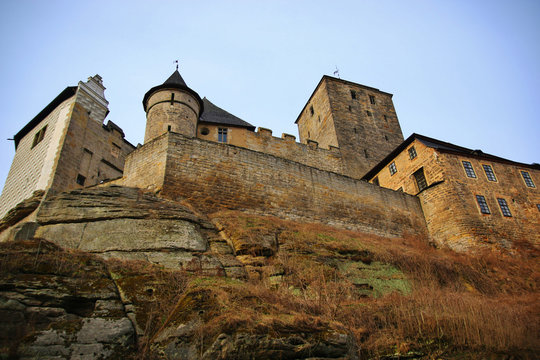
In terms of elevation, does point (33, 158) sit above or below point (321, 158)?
below

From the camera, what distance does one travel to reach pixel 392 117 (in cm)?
3484

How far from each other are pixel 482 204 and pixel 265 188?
12.6 m

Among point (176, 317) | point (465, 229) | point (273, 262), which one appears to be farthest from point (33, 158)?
point (465, 229)

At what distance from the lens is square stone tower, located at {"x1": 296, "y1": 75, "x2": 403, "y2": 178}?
30.0 m

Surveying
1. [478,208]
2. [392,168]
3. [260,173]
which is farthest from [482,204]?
[260,173]

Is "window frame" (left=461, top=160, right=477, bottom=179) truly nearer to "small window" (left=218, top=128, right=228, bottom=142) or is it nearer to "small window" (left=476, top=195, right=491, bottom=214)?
"small window" (left=476, top=195, right=491, bottom=214)

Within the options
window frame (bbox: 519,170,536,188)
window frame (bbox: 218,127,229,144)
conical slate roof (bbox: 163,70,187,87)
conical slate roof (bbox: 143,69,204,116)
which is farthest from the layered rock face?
window frame (bbox: 519,170,536,188)

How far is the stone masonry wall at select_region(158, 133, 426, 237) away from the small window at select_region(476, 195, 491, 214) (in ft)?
10.2

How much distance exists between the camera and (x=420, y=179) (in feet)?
75.5

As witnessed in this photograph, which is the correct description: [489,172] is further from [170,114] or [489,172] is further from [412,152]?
[170,114]

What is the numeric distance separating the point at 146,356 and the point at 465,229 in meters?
18.3

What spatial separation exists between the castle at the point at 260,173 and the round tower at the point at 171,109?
62mm

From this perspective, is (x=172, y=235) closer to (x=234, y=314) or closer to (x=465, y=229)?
(x=234, y=314)

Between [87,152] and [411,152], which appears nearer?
[87,152]
